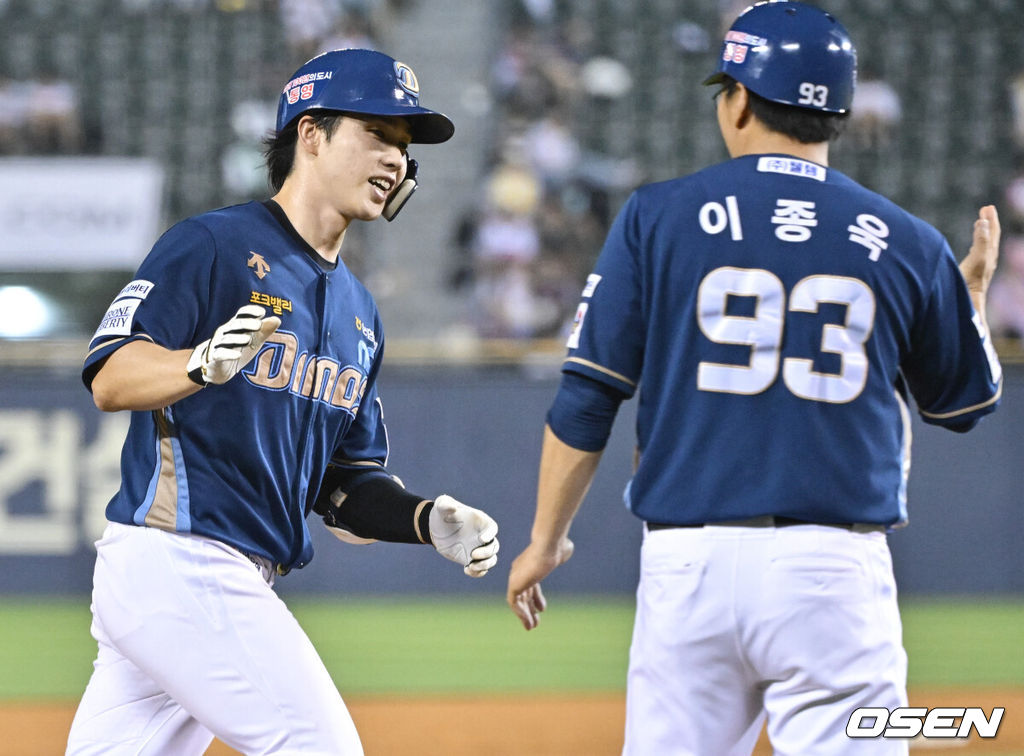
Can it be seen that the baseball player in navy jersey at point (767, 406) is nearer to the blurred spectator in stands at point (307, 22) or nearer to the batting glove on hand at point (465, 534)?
the batting glove on hand at point (465, 534)

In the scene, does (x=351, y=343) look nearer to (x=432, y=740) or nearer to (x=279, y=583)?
(x=432, y=740)

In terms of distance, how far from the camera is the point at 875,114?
34.8ft

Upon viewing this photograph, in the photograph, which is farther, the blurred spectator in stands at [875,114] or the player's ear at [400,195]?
the blurred spectator in stands at [875,114]

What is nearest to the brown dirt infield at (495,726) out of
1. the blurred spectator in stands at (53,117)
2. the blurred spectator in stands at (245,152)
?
the blurred spectator in stands at (245,152)

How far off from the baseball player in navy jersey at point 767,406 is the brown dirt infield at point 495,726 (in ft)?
9.78

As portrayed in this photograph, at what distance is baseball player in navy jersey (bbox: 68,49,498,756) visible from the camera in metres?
2.61

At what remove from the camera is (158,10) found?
10.8 m

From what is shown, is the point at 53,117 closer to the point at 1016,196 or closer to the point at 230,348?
the point at 1016,196

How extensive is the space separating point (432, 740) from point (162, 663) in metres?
2.98

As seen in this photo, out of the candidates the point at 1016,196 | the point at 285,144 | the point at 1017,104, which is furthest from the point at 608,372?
the point at 1017,104

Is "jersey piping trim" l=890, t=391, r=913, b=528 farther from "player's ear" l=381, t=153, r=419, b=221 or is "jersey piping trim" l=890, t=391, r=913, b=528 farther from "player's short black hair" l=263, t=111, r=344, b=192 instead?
"player's short black hair" l=263, t=111, r=344, b=192

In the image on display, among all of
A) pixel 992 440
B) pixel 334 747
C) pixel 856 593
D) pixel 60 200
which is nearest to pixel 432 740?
pixel 334 747

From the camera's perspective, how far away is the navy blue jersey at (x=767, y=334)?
238cm

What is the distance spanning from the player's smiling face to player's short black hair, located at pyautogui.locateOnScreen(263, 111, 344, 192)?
0.03 meters
